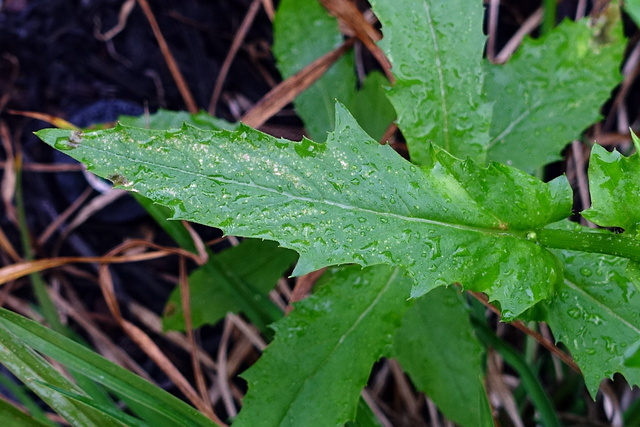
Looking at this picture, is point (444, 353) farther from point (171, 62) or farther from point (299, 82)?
point (171, 62)

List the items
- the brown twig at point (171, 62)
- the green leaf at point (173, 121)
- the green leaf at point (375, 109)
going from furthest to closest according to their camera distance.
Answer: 1. the brown twig at point (171, 62)
2. the green leaf at point (375, 109)
3. the green leaf at point (173, 121)

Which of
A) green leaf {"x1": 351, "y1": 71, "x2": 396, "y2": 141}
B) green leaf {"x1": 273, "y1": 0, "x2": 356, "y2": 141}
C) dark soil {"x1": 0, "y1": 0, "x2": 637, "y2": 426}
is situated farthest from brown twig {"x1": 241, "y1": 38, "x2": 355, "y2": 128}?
dark soil {"x1": 0, "y1": 0, "x2": 637, "y2": 426}

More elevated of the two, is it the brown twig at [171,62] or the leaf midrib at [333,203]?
the brown twig at [171,62]

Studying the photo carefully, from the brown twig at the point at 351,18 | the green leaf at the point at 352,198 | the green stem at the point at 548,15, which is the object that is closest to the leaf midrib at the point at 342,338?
the green leaf at the point at 352,198

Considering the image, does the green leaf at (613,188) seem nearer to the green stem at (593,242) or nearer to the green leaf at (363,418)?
the green stem at (593,242)

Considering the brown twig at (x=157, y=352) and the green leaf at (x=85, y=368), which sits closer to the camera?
the green leaf at (x=85, y=368)

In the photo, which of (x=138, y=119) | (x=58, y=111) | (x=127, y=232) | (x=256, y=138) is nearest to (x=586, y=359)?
(x=256, y=138)

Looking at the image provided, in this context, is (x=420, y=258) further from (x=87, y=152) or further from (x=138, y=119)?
(x=138, y=119)
